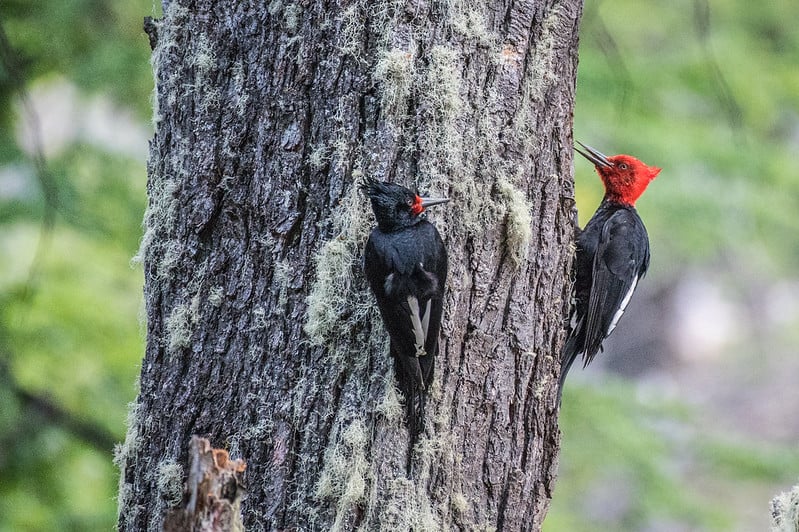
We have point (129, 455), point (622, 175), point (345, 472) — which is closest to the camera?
point (345, 472)

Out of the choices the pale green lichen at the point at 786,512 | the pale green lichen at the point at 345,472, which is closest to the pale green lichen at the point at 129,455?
the pale green lichen at the point at 345,472

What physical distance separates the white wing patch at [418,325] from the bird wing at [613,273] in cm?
110

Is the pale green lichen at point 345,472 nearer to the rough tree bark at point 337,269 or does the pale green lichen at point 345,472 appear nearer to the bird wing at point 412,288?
the rough tree bark at point 337,269

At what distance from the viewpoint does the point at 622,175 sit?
3670 mm

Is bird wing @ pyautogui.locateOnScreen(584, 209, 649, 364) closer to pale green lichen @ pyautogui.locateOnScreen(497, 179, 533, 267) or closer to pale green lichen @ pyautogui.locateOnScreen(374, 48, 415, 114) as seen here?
pale green lichen @ pyautogui.locateOnScreen(497, 179, 533, 267)

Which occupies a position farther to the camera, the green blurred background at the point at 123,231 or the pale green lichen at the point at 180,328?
the green blurred background at the point at 123,231

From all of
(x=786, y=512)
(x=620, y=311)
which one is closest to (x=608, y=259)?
(x=620, y=311)

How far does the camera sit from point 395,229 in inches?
83.7

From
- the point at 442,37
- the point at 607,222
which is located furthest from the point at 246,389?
the point at 607,222

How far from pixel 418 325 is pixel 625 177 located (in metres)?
1.94

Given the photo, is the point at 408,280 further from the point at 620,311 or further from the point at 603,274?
the point at 620,311

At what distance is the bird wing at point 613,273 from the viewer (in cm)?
310

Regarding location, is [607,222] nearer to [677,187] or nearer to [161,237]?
[677,187]

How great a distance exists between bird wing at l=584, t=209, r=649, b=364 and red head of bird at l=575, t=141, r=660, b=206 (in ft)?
0.63
